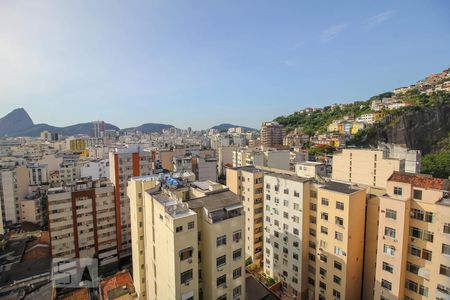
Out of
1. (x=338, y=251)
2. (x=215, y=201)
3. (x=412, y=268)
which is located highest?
(x=215, y=201)

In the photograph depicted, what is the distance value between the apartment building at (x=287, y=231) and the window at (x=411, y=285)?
7465mm

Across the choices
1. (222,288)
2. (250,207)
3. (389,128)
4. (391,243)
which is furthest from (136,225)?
(389,128)

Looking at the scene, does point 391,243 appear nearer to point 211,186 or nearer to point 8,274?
point 211,186

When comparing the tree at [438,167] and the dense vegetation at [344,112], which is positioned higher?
the dense vegetation at [344,112]

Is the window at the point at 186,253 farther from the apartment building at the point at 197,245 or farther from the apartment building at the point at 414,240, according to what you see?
the apartment building at the point at 414,240

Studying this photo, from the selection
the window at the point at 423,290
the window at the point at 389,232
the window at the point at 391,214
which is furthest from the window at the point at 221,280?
the window at the point at 423,290

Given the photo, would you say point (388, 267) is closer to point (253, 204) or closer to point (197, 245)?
point (197, 245)

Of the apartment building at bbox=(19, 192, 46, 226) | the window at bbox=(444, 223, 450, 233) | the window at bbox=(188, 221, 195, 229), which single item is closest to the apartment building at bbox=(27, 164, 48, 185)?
the apartment building at bbox=(19, 192, 46, 226)

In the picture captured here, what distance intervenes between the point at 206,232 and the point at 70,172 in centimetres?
6117

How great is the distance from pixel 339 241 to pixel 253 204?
10798mm

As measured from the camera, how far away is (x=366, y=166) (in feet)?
125

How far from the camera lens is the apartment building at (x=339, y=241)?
1675 centimetres

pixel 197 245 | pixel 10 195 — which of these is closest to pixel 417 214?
pixel 197 245

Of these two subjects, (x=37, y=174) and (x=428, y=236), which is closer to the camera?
(x=428, y=236)
